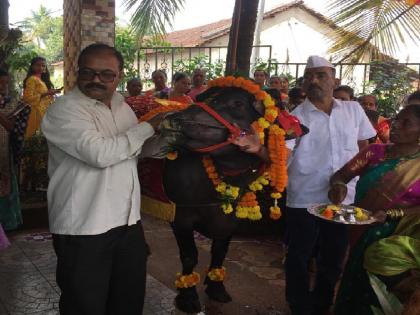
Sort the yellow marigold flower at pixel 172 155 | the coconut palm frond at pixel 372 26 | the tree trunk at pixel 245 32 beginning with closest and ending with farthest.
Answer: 1. the yellow marigold flower at pixel 172 155
2. the tree trunk at pixel 245 32
3. the coconut palm frond at pixel 372 26

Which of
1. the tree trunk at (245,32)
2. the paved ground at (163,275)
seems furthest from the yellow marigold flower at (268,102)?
the tree trunk at (245,32)

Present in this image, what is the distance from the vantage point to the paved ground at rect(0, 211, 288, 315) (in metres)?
3.54

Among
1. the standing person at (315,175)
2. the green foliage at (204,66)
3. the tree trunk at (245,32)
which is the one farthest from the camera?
the green foliage at (204,66)

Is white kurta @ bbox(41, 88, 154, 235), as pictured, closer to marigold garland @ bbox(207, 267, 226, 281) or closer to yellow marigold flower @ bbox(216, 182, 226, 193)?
yellow marigold flower @ bbox(216, 182, 226, 193)

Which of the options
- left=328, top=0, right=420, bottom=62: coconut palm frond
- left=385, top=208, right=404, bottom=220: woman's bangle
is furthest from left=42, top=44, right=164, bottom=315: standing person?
left=328, top=0, right=420, bottom=62: coconut palm frond

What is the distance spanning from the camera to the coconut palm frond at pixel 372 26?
6.16 meters

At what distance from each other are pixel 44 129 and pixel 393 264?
180 centimetres

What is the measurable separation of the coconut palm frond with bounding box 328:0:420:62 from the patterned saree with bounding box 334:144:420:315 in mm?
3843

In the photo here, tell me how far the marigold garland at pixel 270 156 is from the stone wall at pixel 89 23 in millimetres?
4579

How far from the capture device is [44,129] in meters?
2.25

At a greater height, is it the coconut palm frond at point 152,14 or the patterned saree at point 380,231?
the coconut palm frond at point 152,14

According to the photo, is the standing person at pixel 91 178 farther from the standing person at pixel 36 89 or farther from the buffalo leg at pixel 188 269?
the standing person at pixel 36 89

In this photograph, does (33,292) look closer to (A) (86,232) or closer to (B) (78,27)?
(A) (86,232)

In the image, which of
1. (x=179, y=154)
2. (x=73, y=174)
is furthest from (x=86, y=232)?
(x=179, y=154)
